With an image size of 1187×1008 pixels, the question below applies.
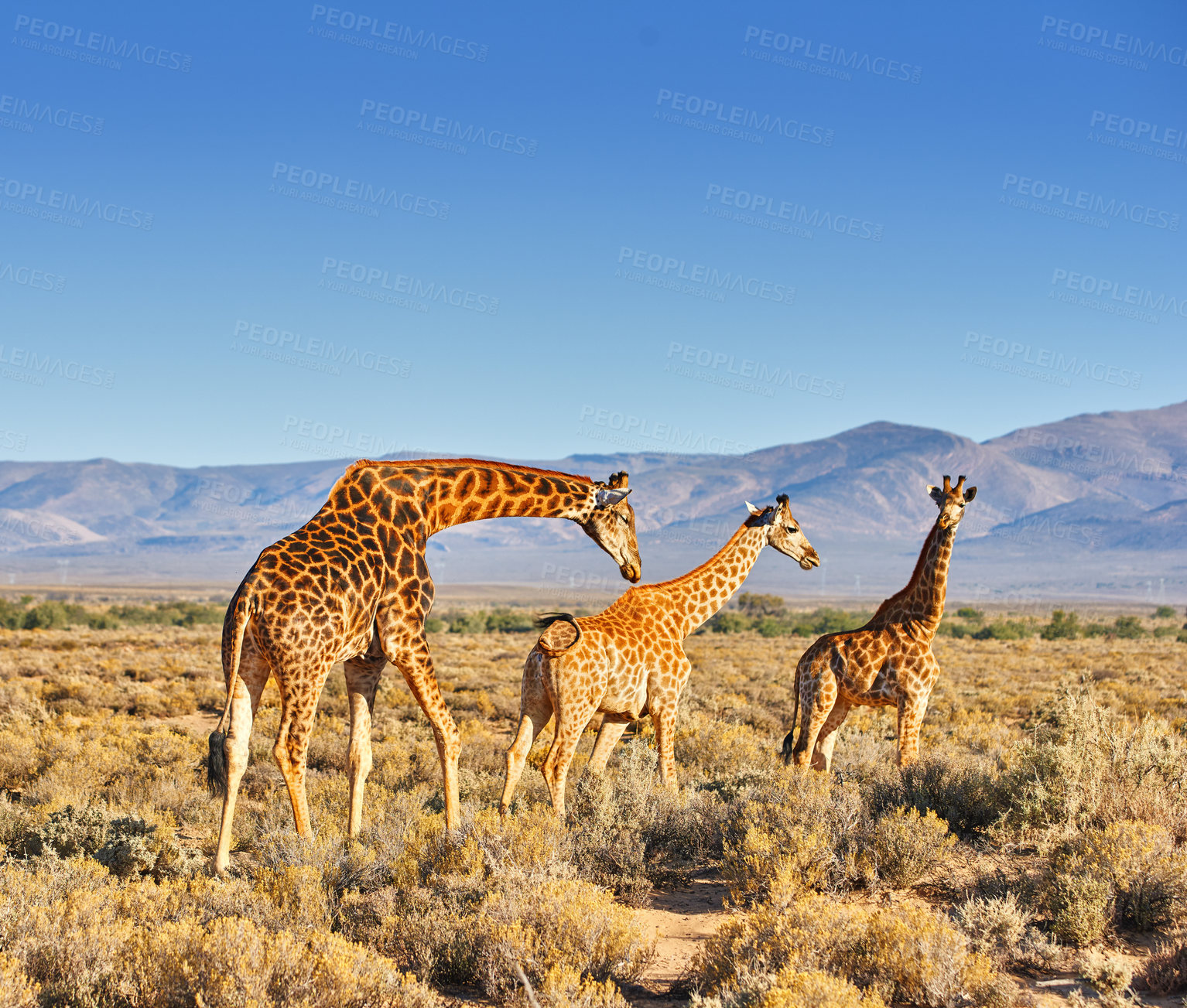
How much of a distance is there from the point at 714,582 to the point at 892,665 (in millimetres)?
1754

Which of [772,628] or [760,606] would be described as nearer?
[772,628]

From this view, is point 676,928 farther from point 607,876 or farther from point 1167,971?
point 1167,971

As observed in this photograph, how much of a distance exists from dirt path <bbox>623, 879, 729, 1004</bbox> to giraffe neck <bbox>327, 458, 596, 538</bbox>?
3.02 meters

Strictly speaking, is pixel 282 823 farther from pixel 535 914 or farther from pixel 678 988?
pixel 678 988

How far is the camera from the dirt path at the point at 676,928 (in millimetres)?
5457

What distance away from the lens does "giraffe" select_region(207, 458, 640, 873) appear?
21.9 feet

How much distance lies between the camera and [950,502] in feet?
28.3

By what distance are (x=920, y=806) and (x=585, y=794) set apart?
2779 millimetres

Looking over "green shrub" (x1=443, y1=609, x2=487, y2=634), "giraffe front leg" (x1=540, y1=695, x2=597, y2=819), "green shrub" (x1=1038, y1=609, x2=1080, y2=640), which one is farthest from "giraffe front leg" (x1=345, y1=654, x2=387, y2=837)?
"green shrub" (x1=1038, y1=609, x2=1080, y2=640)

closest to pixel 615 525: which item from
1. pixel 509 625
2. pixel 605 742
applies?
pixel 605 742

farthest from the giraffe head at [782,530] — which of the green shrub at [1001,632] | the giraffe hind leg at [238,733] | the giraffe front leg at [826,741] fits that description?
the green shrub at [1001,632]

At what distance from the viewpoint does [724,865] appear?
6.79 meters

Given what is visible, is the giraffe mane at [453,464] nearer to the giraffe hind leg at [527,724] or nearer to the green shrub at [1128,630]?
the giraffe hind leg at [527,724]

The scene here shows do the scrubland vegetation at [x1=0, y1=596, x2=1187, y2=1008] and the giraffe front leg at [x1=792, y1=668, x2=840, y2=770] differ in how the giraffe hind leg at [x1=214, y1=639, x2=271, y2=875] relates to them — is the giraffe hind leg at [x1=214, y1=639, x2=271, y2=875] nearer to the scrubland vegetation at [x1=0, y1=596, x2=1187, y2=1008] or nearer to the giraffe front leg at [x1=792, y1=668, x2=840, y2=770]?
the scrubland vegetation at [x1=0, y1=596, x2=1187, y2=1008]
